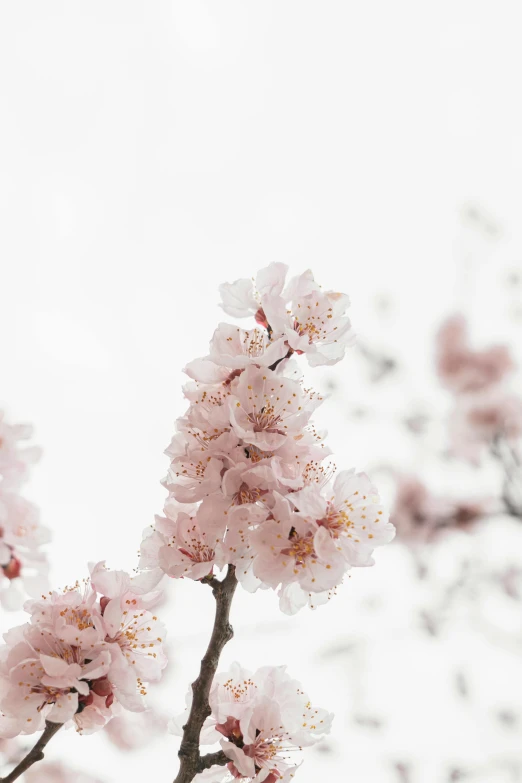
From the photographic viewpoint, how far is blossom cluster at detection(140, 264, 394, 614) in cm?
73

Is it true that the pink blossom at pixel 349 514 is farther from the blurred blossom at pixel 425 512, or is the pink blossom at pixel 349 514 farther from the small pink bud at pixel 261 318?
the blurred blossom at pixel 425 512

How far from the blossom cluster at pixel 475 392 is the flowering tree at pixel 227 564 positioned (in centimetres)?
138

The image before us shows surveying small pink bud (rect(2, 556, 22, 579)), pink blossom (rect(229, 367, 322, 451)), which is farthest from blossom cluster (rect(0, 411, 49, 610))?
pink blossom (rect(229, 367, 322, 451))

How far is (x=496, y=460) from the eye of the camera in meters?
1.64

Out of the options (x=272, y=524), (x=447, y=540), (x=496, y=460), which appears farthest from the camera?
(x=447, y=540)

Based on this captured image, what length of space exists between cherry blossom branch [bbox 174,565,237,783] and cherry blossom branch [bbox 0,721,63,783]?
0.46 feet

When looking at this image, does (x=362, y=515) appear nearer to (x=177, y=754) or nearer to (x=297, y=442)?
(x=297, y=442)

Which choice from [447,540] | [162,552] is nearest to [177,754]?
[162,552]

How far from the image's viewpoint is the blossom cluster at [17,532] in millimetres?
921

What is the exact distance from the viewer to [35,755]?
0.71 m

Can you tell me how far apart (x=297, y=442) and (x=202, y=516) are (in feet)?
0.47

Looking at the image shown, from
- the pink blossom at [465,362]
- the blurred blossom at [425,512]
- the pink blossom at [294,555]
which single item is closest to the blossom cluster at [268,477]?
the pink blossom at [294,555]

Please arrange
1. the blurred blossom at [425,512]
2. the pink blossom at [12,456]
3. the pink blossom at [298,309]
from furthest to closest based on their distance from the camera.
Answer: the blurred blossom at [425,512], the pink blossom at [12,456], the pink blossom at [298,309]

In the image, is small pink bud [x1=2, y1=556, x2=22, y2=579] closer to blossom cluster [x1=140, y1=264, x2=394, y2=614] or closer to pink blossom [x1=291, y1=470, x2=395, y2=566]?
blossom cluster [x1=140, y1=264, x2=394, y2=614]
